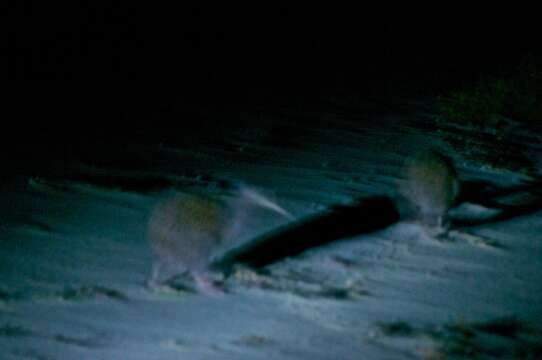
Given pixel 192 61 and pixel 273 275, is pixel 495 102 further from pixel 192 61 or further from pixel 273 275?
pixel 273 275

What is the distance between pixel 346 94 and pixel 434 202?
5.44 meters

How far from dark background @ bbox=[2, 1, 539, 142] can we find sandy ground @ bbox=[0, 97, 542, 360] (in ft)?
Answer: 5.86

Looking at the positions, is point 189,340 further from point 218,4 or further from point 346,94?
point 218,4

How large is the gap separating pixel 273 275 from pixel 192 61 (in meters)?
8.60

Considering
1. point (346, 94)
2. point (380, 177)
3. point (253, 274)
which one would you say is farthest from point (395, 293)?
point (346, 94)

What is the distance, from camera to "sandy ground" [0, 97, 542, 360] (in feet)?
8.45

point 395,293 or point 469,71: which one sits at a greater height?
point 469,71

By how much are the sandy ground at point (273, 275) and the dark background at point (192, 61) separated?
5.86ft

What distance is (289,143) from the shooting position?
235 inches

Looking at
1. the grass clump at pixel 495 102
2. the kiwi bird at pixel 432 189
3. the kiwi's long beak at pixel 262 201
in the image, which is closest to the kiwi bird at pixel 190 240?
the kiwi's long beak at pixel 262 201

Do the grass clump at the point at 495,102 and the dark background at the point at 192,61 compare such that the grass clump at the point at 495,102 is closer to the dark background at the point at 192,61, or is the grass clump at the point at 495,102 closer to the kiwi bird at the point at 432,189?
the dark background at the point at 192,61

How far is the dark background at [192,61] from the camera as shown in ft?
24.2

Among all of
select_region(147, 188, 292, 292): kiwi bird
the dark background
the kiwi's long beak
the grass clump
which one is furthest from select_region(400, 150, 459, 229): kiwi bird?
the grass clump

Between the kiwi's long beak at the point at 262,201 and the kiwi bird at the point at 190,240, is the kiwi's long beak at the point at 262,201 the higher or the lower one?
the higher one
